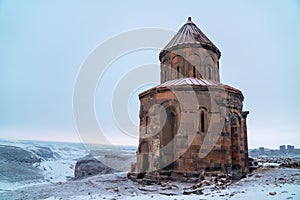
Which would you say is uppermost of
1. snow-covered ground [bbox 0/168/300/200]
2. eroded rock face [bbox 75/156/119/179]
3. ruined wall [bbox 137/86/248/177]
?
ruined wall [bbox 137/86/248/177]

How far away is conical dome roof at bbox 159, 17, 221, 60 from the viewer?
1277cm

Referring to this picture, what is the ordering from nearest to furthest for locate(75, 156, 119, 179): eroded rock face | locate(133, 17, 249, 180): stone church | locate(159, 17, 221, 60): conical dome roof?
locate(133, 17, 249, 180): stone church < locate(159, 17, 221, 60): conical dome roof < locate(75, 156, 119, 179): eroded rock face

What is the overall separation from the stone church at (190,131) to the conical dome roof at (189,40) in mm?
2882

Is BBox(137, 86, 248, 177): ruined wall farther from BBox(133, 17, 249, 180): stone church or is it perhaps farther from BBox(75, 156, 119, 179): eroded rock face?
BBox(75, 156, 119, 179): eroded rock face

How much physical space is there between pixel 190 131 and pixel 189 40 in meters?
5.59

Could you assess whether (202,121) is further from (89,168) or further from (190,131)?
(89,168)

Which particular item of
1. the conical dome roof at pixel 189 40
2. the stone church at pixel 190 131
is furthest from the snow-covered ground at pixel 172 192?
the conical dome roof at pixel 189 40

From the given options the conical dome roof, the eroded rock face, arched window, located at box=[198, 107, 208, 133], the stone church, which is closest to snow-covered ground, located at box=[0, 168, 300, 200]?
the stone church

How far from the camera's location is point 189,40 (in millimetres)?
12906

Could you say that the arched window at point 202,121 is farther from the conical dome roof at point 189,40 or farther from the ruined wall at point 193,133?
the conical dome roof at point 189,40

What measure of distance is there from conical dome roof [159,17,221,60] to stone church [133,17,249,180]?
9.46 feet

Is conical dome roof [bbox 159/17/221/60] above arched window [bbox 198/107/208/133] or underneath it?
above

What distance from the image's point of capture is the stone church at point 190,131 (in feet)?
31.4

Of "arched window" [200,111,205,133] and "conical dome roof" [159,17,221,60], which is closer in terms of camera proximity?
"arched window" [200,111,205,133]
